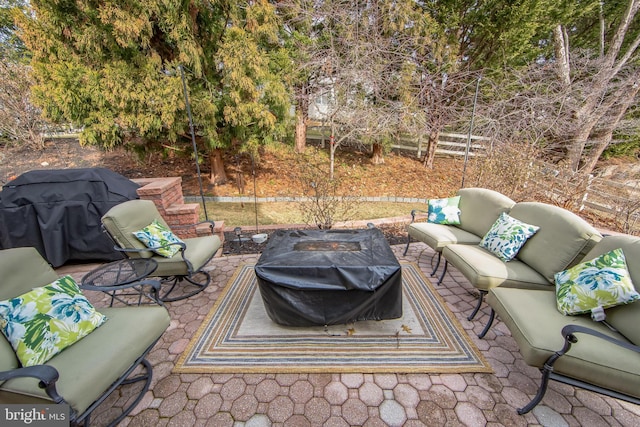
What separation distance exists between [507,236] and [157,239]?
12.1 feet

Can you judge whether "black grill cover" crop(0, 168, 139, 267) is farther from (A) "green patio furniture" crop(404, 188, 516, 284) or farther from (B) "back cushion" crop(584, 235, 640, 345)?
(B) "back cushion" crop(584, 235, 640, 345)

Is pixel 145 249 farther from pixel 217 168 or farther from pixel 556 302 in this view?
pixel 217 168

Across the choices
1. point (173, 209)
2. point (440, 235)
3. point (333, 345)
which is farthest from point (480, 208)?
point (173, 209)

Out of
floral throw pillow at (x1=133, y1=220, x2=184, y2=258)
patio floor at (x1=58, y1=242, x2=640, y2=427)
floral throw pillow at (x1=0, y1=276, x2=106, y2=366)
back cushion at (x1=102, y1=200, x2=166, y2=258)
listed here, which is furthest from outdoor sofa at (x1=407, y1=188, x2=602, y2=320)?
back cushion at (x1=102, y1=200, x2=166, y2=258)

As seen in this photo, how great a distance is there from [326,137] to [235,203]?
4.98m

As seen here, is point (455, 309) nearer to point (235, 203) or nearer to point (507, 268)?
point (507, 268)

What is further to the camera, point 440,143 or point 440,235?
point 440,143

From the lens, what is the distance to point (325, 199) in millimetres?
4500

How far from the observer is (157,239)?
2.88 m

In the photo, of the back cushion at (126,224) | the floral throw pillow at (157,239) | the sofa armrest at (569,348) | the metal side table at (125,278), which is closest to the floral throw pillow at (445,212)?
the sofa armrest at (569,348)

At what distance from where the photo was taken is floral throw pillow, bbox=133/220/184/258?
2799 millimetres

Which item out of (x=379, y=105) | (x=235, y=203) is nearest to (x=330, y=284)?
(x=235, y=203)

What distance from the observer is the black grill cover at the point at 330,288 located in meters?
2.27

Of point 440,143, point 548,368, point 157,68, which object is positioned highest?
point 157,68
